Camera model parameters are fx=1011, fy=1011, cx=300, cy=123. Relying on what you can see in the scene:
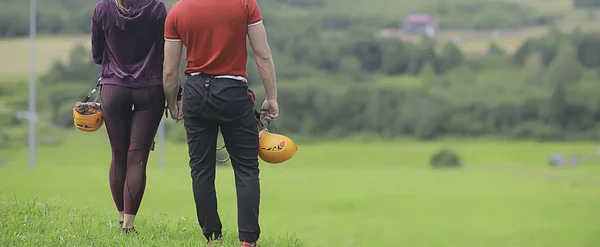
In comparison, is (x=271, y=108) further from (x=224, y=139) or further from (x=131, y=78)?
(x=131, y=78)

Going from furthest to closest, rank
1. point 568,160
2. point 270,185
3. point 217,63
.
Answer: point 568,160 → point 270,185 → point 217,63

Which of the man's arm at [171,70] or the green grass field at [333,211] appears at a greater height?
the man's arm at [171,70]

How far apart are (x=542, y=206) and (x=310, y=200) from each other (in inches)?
378

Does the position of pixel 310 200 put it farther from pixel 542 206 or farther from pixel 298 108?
pixel 298 108

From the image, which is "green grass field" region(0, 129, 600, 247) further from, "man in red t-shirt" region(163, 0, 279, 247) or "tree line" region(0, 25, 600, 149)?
"tree line" region(0, 25, 600, 149)

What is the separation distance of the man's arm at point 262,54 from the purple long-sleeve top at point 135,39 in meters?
0.67

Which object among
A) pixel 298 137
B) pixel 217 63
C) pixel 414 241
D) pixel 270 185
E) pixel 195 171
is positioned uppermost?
pixel 217 63

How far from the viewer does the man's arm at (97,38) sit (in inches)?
230

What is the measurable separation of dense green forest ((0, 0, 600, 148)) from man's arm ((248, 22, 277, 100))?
81.5 m

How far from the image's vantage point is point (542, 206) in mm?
37312

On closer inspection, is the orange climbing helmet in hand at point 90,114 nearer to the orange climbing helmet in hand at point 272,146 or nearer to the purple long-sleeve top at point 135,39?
the purple long-sleeve top at point 135,39

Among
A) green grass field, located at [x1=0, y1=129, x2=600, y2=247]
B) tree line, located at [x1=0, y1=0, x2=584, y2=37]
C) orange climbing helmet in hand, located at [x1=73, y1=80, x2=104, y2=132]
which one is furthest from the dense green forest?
orange climbing helmet in hand, located at [x1=73, y1=80, x2=104, y2=132]

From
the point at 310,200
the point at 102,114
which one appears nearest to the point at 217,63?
the point at 102,114

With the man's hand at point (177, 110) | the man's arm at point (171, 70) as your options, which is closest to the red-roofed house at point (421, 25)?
the man's hand at point (177, 110)
